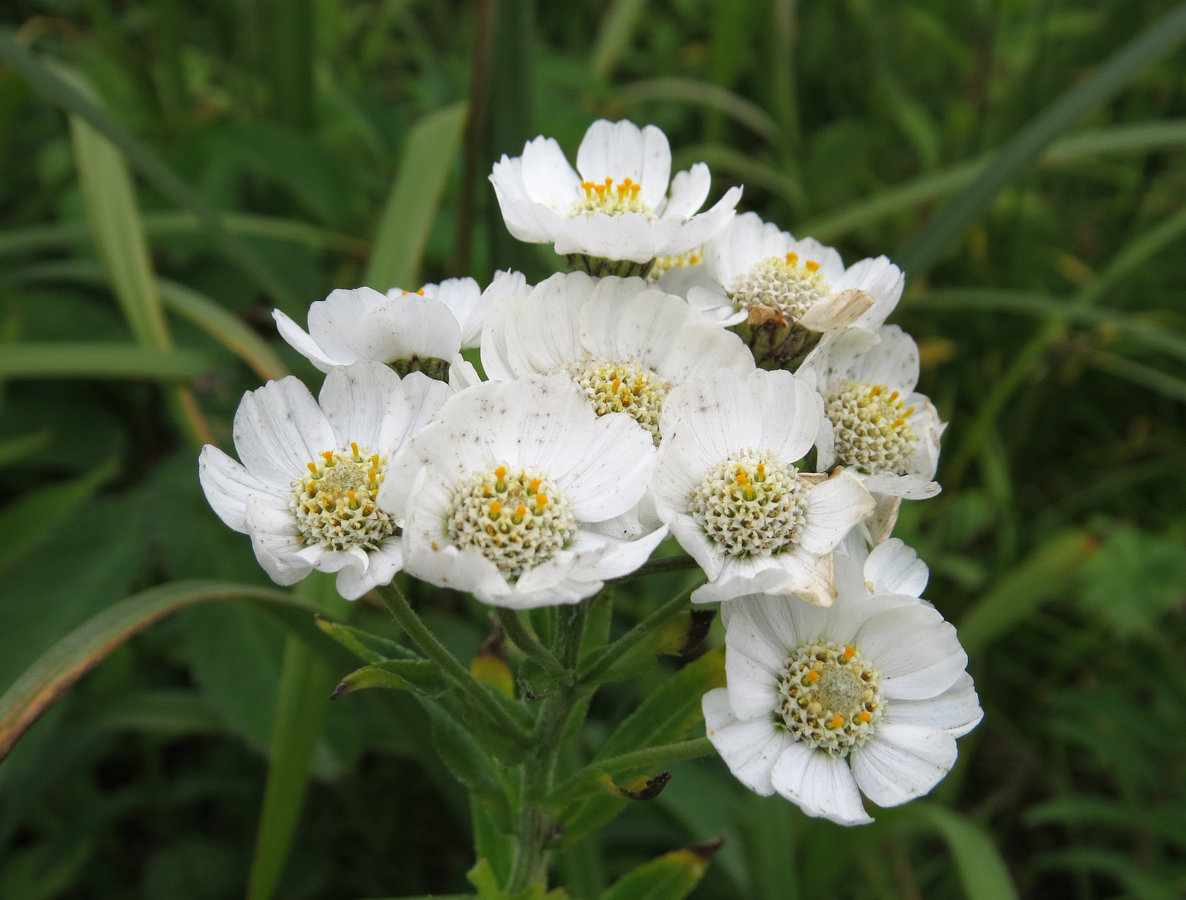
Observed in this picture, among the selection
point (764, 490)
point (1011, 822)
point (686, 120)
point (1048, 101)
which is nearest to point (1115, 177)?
point (1048, 101)

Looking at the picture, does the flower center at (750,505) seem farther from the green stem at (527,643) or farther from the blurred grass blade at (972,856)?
the blurred grass blade at (972,856)

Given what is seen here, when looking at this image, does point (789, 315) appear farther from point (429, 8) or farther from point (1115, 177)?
point (429, 8)

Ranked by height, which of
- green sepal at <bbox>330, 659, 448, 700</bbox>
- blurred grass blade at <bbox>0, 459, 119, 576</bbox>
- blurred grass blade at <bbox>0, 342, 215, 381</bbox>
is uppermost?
green sepal at <bbox>330, 659, 448, 700</bbox>

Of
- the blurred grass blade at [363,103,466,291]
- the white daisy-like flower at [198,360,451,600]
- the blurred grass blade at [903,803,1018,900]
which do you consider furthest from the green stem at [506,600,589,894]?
the blurred grass blade at [363,103,466,291]

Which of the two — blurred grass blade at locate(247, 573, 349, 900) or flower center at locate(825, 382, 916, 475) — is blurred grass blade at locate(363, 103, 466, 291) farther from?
flower center at locate(825, 382, 916, 475)

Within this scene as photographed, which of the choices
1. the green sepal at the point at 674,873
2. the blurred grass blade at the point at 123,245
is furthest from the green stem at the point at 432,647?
the blurred grass blade at the point at 123,245

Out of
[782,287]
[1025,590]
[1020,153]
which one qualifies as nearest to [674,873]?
[782,287]

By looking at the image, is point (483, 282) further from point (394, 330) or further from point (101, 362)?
point (394, 330)
